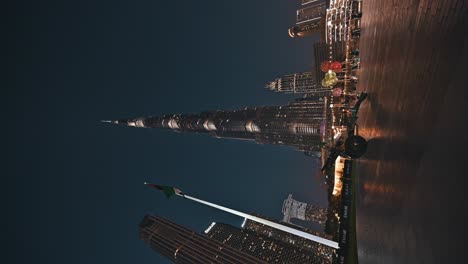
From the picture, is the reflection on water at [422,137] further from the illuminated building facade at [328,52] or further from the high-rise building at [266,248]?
the illuminated building facade at [328,52]

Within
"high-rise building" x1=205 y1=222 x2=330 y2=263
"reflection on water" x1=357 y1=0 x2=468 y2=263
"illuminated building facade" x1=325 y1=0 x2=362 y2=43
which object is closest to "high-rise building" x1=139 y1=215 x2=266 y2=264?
"high-rise building" x1=205 y1=222 x2=330 y2=263

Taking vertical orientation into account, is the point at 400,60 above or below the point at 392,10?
below

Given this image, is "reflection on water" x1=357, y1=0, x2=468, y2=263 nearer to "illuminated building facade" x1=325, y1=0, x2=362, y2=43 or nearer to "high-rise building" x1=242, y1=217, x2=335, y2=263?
Result: "high-rise building" x1=242, y1=217, x2=335, y2=263

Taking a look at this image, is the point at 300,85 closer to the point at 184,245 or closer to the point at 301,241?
the point at 301,241

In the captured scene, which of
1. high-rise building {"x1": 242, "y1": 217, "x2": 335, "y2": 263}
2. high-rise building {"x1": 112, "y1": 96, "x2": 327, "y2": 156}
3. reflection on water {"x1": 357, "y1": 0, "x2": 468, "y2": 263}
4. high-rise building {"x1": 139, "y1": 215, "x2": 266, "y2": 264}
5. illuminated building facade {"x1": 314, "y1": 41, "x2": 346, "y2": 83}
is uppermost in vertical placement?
illuminated building facade {"x1": 314, "y1": 41, "x2": 346, "y2": 83}

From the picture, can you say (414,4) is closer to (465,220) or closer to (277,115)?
(465,220)

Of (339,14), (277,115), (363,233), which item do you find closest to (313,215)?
(277,115)
